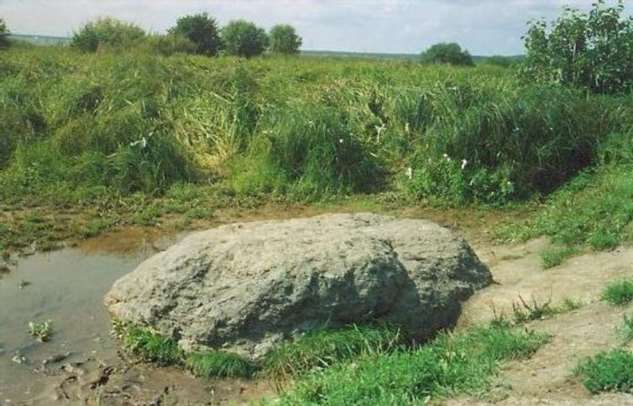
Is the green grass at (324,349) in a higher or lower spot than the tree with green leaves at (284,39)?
lower

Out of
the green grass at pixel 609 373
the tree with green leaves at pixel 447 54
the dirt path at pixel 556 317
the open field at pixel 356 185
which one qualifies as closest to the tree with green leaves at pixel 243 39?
the tree with green leaves at pixel 447 54

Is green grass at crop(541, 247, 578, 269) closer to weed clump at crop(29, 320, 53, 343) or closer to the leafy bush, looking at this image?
weed clump at crop(29, 320, 53, 343)

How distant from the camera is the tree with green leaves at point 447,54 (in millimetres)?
28917

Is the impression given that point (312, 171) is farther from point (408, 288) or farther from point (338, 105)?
point (408, 288)

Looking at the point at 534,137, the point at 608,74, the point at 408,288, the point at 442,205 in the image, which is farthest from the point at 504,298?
the point at 608,74

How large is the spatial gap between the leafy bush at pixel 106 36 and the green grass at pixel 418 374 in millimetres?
17849

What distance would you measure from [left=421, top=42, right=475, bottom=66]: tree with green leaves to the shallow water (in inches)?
890

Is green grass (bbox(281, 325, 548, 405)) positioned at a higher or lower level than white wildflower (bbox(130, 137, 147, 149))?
lower

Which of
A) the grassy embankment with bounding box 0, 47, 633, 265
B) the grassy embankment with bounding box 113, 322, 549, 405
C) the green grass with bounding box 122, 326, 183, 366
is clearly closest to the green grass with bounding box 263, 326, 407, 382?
the grassy embankment with bounding box 113, 322, 549, 405

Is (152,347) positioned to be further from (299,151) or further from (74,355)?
(299,151)

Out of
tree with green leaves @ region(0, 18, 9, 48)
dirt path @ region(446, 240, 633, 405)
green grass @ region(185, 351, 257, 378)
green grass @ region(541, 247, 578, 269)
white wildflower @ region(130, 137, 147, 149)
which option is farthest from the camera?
tree with green leaves @ region(0, 18, 9, 48)

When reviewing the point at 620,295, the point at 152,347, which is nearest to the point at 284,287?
the point at 152,347

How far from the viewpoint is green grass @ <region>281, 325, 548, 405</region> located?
406cm

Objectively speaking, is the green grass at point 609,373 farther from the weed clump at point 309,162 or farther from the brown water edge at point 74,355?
the weed clump at point 309,162
